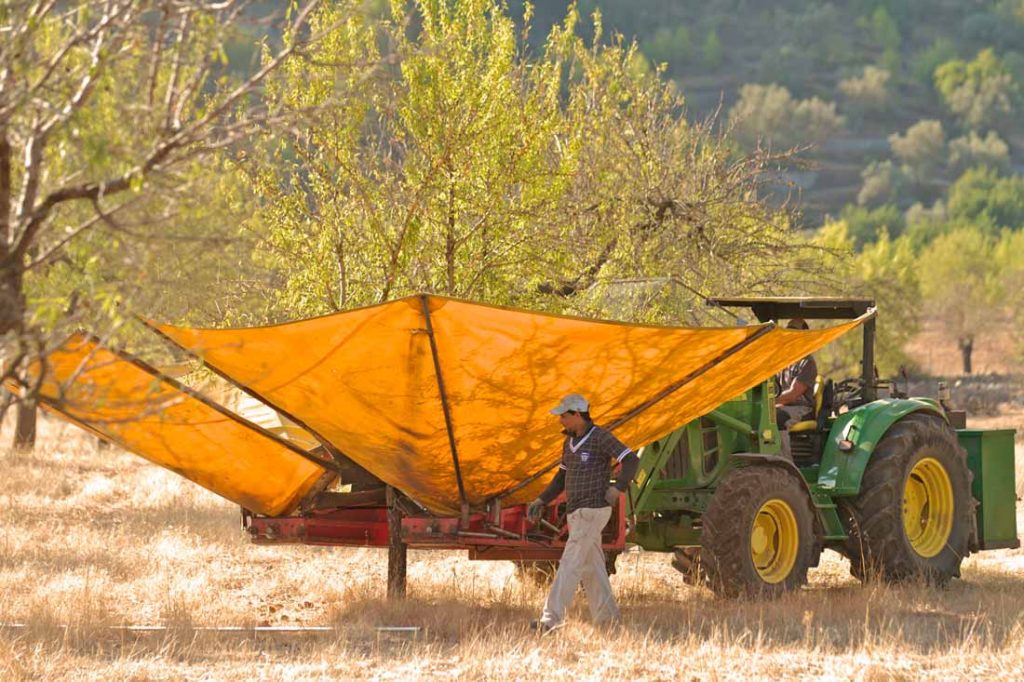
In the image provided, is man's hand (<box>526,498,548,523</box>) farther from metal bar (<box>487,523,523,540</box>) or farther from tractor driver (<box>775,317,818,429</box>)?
tractor driver (<box>775,317,818,429</box>)

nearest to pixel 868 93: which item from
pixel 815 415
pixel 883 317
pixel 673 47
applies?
pixel 673 47

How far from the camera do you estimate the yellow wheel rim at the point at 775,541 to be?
10.5m

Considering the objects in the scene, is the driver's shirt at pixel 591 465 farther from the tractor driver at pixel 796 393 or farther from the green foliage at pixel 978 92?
the green foliage at pixel 978 92

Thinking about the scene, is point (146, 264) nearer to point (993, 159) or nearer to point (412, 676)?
point (412, 676)

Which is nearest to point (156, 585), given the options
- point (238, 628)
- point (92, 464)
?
point (238, 628)

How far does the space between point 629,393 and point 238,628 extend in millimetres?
2856

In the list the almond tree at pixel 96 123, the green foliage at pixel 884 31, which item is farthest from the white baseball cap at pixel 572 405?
the green foliage at pixel 884 31

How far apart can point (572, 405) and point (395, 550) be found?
1.84 meters

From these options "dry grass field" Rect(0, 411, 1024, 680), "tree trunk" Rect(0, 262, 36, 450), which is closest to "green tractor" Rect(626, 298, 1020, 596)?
"dry grass field" Rect(0, 411, 1024, 680)

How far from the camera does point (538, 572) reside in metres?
11.5

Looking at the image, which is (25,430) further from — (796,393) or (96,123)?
(96,123)

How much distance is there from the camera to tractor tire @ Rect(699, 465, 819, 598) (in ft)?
32.7

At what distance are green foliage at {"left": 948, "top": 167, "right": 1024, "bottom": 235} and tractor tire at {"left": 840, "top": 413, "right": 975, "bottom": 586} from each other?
116489 millimetres

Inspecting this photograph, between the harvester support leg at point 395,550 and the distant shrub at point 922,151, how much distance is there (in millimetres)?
138656
